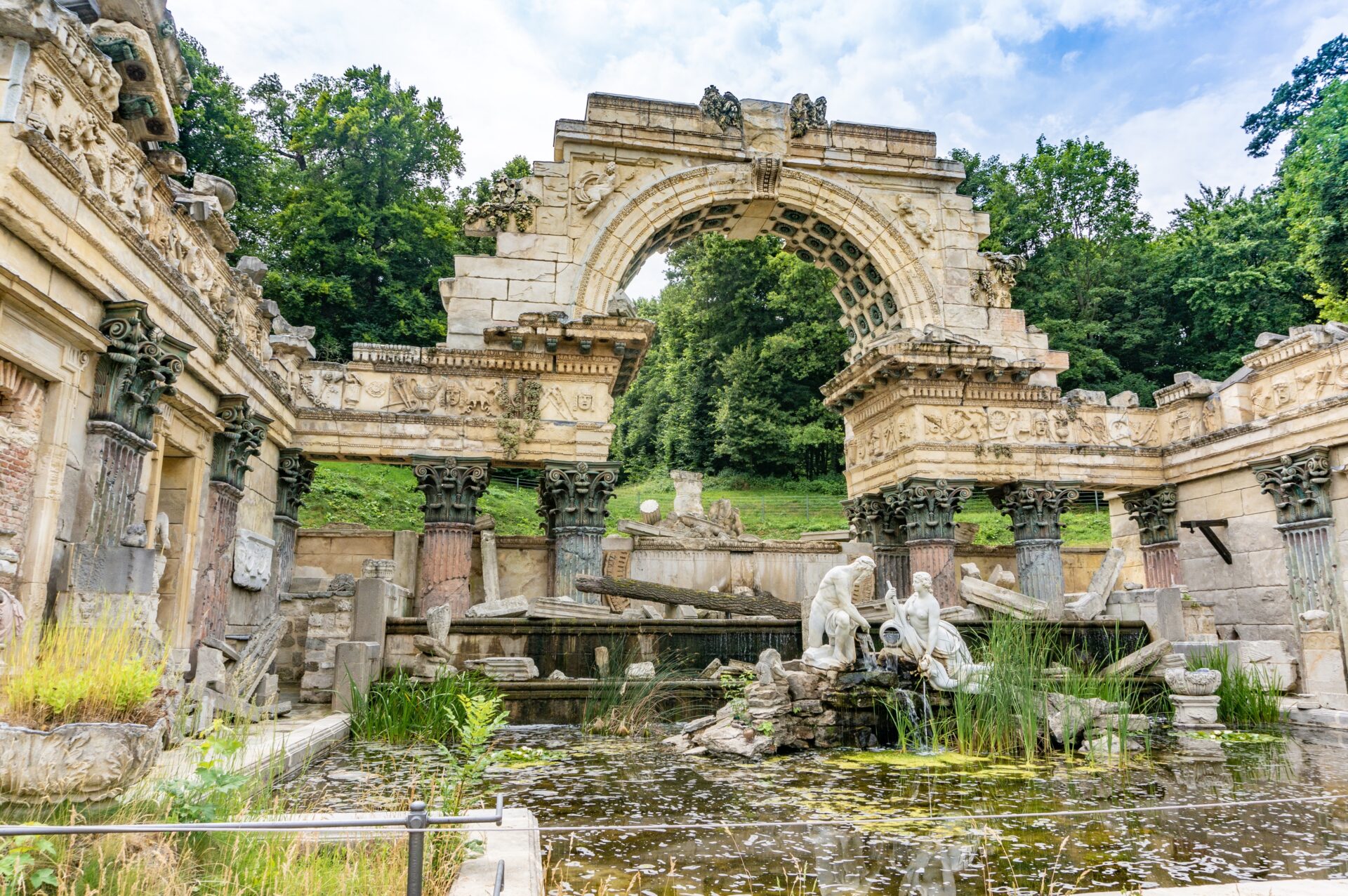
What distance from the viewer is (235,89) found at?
1169 inches

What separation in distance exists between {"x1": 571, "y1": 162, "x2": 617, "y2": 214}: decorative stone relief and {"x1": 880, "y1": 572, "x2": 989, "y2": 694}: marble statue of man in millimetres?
9645

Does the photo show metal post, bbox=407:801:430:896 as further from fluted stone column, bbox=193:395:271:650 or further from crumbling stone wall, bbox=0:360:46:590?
fluted stone column, bbox=193:395:271:650

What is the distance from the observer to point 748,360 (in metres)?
34.9

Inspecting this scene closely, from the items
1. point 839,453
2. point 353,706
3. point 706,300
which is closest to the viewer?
point 353,706

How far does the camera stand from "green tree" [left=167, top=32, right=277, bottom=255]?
82.1 ft

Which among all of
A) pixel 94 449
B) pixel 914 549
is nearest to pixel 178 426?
pixel 94 449

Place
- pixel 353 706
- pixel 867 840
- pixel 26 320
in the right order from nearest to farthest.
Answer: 1. pixel 867 840
2. pixel 26 320
3. pixel 353 706

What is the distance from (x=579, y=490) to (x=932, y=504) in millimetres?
6287

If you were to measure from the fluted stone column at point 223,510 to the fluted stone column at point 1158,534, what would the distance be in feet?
51.3

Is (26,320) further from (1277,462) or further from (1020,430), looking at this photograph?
(1277,462)

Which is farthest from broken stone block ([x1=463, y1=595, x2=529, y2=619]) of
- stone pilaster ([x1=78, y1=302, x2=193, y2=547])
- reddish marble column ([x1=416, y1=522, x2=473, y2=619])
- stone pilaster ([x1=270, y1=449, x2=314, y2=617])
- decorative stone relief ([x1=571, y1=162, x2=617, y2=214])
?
decorative stone relief ([x1=571, y1=162, x2=617, y2=214])

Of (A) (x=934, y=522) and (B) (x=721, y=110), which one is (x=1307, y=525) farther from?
(B) (x=721, y=110)

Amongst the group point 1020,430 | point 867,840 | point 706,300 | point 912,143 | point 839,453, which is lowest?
point 867,840

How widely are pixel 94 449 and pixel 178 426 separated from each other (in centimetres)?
230
